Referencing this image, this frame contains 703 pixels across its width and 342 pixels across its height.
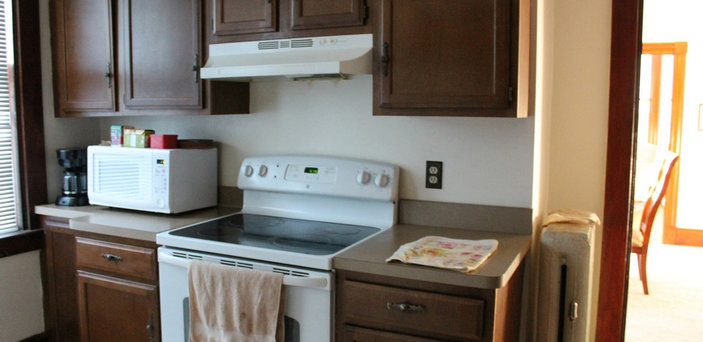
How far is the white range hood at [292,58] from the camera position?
202 cm

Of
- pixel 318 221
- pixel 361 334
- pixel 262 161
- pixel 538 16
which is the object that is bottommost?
pixel 361 334

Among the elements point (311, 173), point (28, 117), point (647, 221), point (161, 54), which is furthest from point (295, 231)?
point (647, 221)

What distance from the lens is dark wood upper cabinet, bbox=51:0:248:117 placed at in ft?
7.95

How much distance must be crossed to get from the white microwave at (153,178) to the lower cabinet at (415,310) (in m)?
1.03

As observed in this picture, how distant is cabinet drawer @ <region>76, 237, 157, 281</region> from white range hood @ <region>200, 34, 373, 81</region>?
75 centimetres

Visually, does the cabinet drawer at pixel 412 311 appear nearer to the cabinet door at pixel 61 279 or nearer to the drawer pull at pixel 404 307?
the drawer pull at pixel 404 307

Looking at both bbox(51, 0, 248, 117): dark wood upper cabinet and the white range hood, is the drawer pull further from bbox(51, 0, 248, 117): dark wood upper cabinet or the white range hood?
bbox(51, 0, 248, 117): dark wood upper cabinet

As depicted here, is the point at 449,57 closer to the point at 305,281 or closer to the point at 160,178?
the point at 305,281

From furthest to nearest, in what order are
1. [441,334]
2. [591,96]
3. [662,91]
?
[662,91] < [591,96] < [441,334]

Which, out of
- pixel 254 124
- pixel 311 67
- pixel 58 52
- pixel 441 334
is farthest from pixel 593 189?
pixel 58 52

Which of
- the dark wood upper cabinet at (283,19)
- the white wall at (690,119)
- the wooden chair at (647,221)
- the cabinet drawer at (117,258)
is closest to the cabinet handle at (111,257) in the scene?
the cabinet drawer at (117,258)

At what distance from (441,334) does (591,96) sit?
132cm

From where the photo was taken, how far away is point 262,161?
2.58 metres

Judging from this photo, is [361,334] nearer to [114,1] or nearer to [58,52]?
[114,1]
